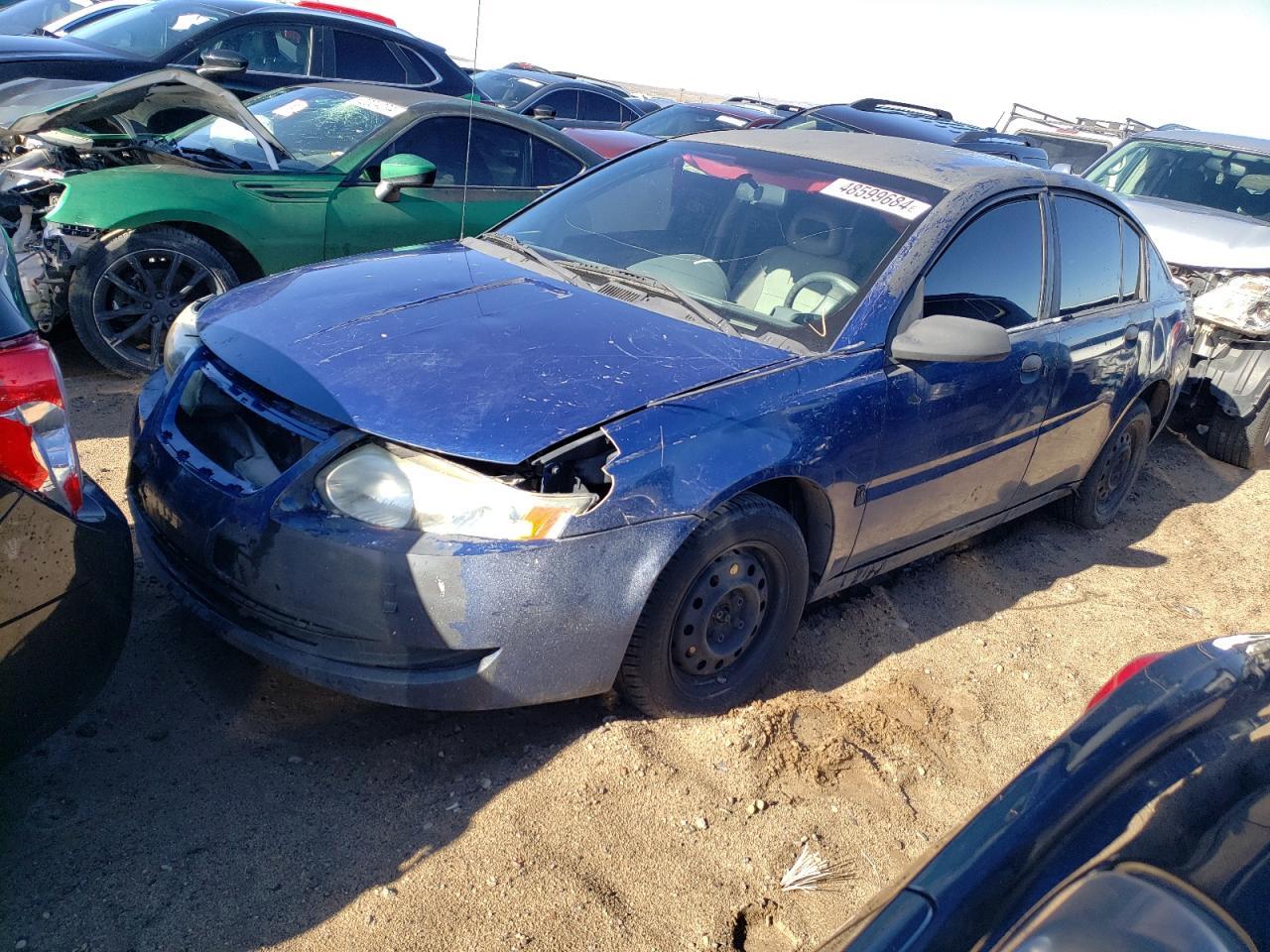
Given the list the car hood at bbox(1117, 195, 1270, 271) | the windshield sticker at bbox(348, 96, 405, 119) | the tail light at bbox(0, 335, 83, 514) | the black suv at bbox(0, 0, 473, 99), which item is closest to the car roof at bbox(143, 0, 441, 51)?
the black suv at bbox(0, 0, 473, 99)

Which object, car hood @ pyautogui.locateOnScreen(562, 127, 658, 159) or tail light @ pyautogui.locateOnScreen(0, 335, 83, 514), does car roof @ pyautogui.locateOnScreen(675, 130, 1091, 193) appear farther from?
car hood @ pyautogui.locateOnScreen(562, 127, 658, 159)

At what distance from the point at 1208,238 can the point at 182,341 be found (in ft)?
21.2

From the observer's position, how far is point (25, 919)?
2.23m

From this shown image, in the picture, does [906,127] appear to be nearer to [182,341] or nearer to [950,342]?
[950,342]

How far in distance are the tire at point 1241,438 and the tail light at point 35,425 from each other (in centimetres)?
659

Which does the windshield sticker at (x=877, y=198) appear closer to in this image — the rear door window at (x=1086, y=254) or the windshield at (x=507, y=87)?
the rear door window at (x=1086, y=254)

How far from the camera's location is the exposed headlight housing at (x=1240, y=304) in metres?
6.52

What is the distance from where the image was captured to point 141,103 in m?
5.57

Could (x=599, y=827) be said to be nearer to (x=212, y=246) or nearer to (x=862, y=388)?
(x=862, y=388)

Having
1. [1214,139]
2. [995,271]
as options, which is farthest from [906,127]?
[995,271]

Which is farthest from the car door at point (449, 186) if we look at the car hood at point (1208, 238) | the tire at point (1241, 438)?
the tire at point (1241, 438)

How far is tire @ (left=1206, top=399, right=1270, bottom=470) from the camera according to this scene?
21.7ft

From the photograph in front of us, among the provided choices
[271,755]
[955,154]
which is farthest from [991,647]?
[271,755]

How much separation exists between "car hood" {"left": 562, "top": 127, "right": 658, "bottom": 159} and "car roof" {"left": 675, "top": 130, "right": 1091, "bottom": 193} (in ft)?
14.9
